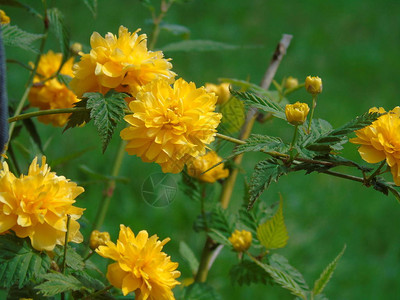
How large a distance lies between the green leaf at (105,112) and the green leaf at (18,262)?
127 millimetres

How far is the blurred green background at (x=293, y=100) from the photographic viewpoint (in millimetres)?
1823

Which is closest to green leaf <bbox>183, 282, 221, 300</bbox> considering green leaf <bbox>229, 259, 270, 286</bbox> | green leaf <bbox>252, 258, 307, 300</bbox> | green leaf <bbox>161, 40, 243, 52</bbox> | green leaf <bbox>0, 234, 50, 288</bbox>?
green leaf <bbox>229, 259, 270, 286</bbox>

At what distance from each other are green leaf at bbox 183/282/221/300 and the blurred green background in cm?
35

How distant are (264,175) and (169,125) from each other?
0.10 meters

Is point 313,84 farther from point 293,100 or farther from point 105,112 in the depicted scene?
point 293,100

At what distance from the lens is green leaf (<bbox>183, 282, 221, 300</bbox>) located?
83 centimetres

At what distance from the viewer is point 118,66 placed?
23.1 inches

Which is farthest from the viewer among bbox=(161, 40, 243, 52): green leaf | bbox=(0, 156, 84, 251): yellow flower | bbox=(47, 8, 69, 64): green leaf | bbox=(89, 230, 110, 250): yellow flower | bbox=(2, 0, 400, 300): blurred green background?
bbox=(2, 0, 400, 300): blurred green background

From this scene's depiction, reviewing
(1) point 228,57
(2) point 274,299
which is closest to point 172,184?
(2) point 274,299

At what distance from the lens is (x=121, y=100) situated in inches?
22.6

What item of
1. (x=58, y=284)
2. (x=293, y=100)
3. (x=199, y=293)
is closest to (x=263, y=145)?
(x=58, y=284)

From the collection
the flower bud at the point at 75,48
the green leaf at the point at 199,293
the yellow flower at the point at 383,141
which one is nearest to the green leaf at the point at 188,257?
the green leaf at the point at 199,293

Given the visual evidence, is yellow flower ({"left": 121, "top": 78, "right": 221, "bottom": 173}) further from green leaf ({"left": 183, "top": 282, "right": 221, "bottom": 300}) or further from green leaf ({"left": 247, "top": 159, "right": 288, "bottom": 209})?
green leaf ({"left": 183, "top": 282, "right": 221, "bottom": 300})

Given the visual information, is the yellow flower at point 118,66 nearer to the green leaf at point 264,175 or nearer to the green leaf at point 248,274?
the green leaf at point 264,175
